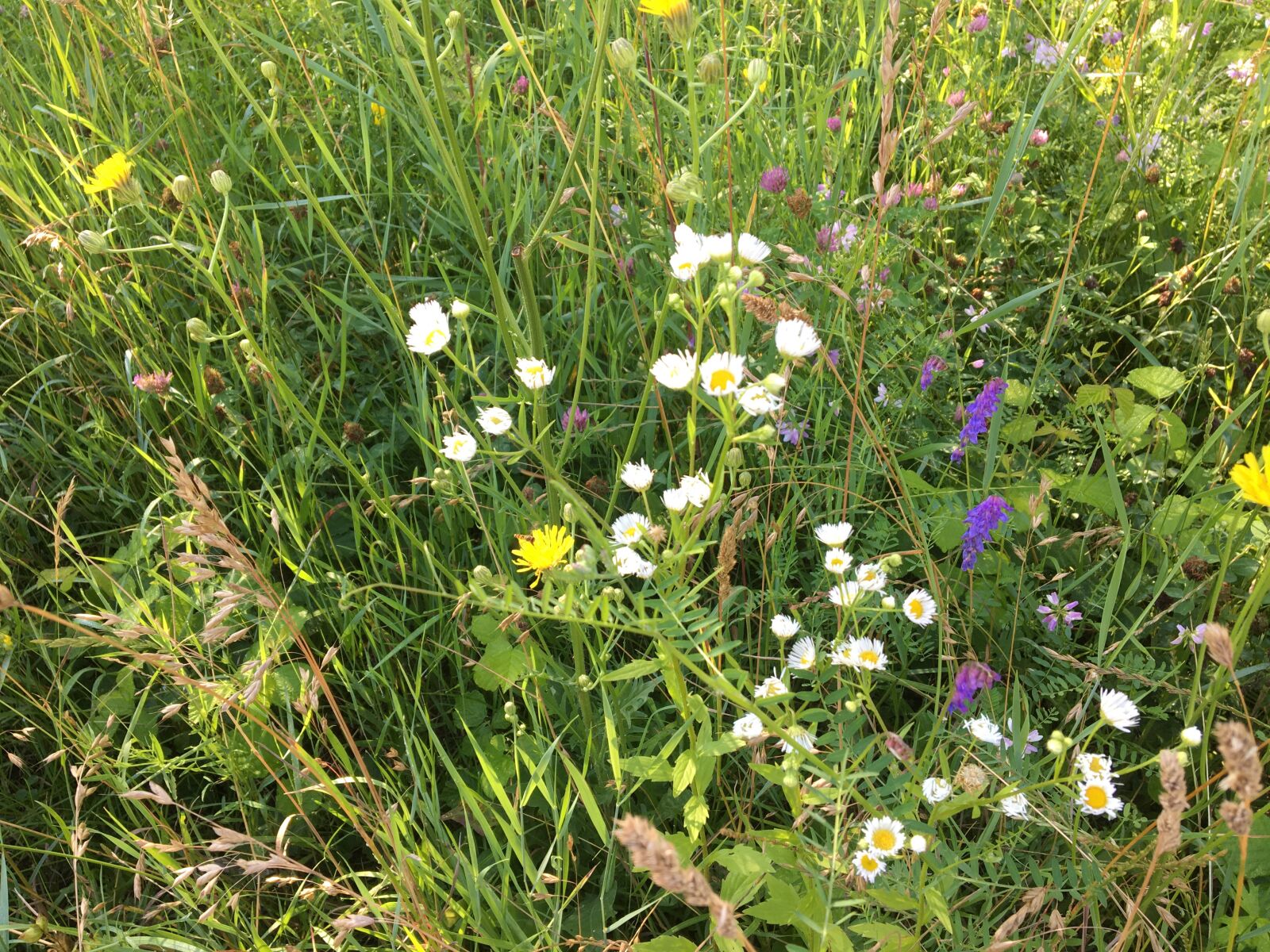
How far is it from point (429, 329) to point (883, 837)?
0.82 meters

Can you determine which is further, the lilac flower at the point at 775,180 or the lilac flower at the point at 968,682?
the lilac flower at the point at 775,180

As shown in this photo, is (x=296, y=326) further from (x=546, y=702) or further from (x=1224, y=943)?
(x=1224, y=943)

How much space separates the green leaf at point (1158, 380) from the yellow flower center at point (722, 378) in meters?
1.03

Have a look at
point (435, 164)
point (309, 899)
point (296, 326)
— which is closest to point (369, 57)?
point (435, 164)

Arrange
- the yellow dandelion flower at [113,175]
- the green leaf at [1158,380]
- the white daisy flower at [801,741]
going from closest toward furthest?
the white daisy flower at [801,741] < the yellow dandelion flower at [113,175] < the green leaf at [1158,380]

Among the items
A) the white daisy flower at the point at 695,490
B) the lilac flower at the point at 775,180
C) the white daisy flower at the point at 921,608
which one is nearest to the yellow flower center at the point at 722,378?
the white daisy flower at the point at 695,490

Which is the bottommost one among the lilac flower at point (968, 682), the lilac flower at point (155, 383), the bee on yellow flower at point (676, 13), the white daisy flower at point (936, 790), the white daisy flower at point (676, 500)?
the lilac flower at point (968, 682)

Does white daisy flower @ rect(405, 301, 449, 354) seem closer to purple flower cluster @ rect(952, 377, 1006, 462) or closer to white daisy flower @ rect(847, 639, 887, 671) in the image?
white daisy flower @ rect(847, 639, 887, 671)

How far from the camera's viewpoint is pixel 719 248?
99 cm

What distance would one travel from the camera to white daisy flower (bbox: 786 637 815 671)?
1082mm

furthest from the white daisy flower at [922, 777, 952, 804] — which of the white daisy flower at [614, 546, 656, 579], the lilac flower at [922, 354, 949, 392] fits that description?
the lilac flower at [922, 354, 949, 392]

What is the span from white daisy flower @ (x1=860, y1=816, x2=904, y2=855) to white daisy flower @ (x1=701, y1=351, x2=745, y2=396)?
50 cm

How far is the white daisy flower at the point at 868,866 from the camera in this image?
99cm

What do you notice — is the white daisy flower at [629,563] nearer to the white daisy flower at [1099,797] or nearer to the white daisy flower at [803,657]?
the white daisy flower at [803,657]
